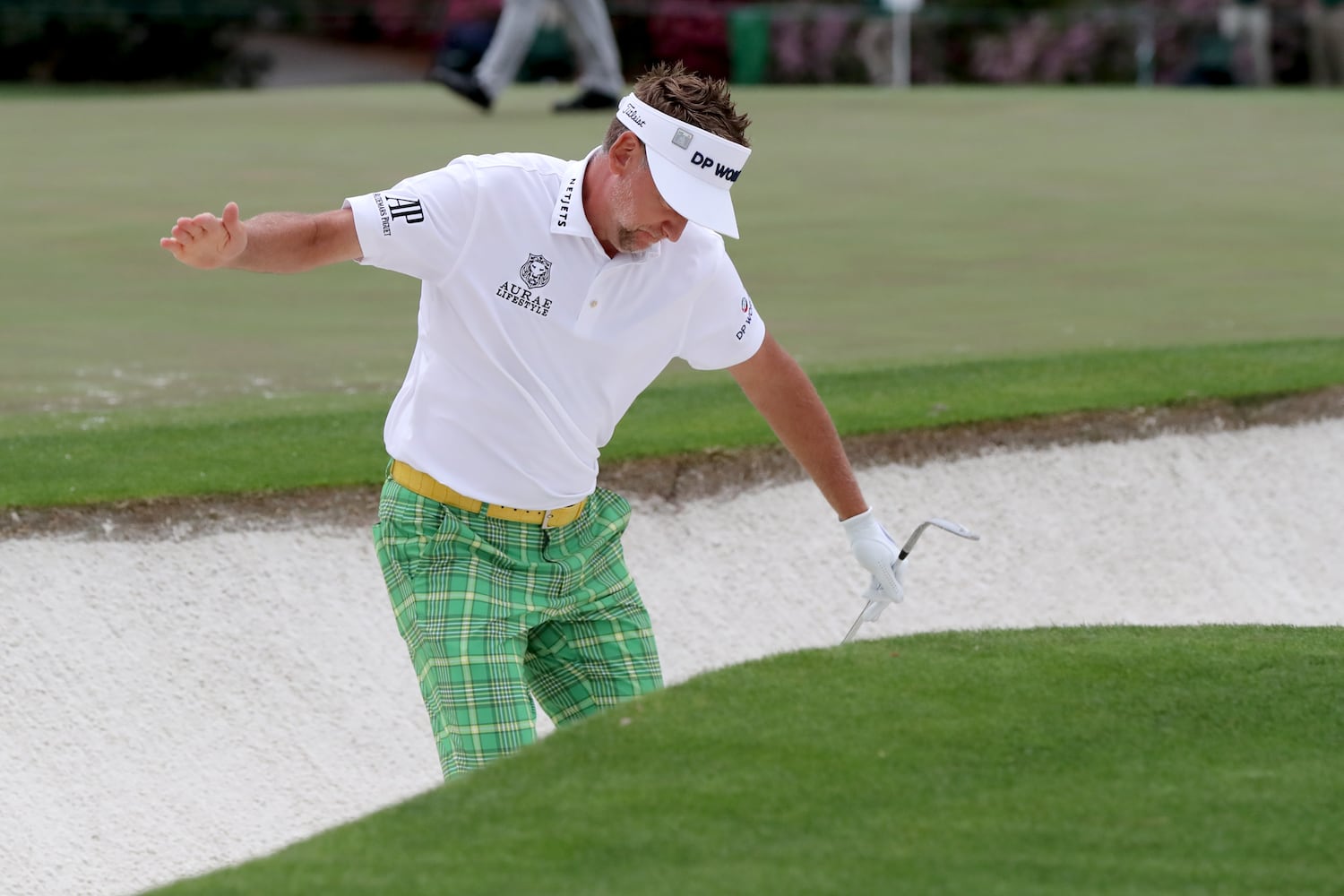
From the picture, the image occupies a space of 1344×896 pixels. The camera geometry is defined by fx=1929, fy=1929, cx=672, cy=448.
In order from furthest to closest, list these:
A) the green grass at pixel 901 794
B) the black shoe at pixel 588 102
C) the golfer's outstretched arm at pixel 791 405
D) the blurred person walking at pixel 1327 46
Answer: the blurred person walking at pixel 1327 46 < the black shoe at pixel 588 102 < the golfer's outstretched arm at pixel 791 405 < the green grass at pixel 901 794

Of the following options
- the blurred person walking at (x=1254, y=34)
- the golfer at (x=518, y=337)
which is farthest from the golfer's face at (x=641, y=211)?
the blurred person walking at (x=1254, y=34)

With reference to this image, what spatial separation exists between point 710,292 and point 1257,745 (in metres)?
1.53

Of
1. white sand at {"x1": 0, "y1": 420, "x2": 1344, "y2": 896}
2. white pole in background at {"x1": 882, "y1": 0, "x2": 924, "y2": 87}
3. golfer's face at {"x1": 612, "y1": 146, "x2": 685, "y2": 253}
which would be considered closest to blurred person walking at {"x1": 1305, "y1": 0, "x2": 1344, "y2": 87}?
white pole in background at {"x1": 882, "y1": 0, "x2": 924, "y2": 87}

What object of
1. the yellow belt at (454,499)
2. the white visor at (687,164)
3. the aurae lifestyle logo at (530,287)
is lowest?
the yellow belt at (454,499)

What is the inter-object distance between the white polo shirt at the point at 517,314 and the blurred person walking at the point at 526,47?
15.7m

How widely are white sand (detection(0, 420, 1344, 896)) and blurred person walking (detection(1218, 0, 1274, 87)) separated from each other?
2390 cm

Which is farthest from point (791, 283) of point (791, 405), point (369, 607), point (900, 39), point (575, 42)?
point (900, 39)

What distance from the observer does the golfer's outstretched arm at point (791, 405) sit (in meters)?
4.59

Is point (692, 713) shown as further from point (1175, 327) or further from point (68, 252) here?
point (68, 252)

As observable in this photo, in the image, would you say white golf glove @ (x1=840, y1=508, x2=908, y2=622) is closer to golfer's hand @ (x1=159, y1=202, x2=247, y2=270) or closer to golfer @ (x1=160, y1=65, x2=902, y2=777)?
golfer @ (x1=160, y1=65, x2=902, y2=777)

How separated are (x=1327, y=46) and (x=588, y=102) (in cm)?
1520

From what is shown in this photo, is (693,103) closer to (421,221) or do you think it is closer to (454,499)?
(421,221)

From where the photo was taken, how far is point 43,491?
6570mm

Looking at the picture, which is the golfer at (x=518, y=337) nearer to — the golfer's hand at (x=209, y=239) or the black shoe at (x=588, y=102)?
the golfer's hand at (x=209, y=239)
